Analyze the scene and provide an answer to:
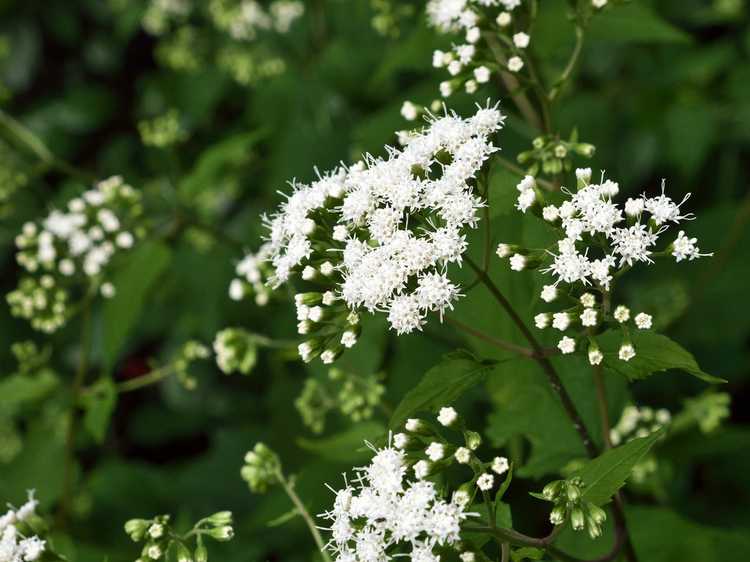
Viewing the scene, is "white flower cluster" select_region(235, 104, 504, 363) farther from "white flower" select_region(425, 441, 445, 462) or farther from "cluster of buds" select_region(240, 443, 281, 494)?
"cluster of buds" select_region(240, 443, 281, 494)

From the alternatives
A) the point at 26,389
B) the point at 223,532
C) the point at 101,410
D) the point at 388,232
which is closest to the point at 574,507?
the point at 388,232

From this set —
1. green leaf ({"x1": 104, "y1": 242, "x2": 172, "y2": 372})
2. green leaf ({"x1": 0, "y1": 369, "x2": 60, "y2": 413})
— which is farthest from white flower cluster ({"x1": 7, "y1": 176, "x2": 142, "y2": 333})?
green leaf ({"x1": 0, "y1": 369, "x2": 60, "y2": 413})

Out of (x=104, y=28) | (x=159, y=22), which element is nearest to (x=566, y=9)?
(x=159, y=22)

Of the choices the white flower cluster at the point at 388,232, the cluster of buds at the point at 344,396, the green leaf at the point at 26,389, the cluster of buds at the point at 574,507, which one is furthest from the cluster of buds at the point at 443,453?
the green leaf at the point at 26,389

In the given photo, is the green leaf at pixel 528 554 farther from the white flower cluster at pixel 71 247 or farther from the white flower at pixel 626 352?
the white flower cluster at pixel 71 247

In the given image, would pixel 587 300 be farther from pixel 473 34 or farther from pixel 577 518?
pixel 473 34
